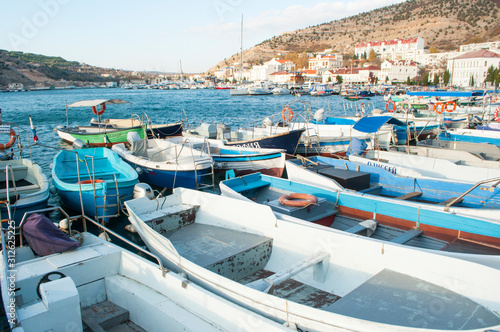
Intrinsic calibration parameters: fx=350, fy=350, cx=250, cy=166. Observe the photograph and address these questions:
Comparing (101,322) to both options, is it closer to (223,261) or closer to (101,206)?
(223,261)

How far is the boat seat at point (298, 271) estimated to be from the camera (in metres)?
4.47

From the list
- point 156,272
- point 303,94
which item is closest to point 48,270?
point 156,272

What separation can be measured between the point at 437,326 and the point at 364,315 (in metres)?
0.76

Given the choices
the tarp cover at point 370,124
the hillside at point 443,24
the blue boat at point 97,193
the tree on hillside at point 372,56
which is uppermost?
the hillside at point 443,24

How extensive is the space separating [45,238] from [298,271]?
3.94 metres

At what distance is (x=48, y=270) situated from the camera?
494cm

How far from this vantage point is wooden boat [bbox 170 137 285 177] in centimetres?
1325

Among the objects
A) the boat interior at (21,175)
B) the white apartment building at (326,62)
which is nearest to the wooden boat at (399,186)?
the boat interior at (21,175)

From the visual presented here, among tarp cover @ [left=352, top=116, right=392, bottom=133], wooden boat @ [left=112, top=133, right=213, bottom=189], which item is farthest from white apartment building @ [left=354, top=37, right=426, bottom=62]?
wooden boat @ [left=112, top=133, right=213, bottom=189]

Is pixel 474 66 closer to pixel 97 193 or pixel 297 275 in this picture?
pixel 97 193

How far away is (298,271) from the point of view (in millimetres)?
4844

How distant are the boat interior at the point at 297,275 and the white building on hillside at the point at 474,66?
73.5m

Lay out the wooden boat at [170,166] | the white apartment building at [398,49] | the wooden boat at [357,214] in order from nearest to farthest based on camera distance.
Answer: the wooden boat at [357,214] → the wooden boat at [170,166] → the white apartment building at [398,49]

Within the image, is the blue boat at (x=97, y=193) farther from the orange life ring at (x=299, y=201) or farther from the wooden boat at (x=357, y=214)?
the orange life ring at (x=299, y=201)
